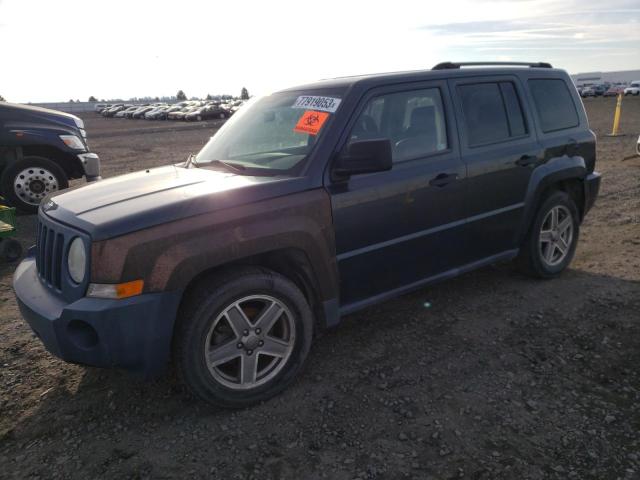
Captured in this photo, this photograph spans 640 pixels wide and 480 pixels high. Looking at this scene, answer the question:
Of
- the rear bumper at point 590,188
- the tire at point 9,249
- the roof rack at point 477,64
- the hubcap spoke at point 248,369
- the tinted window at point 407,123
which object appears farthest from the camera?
the tire at point 9,249

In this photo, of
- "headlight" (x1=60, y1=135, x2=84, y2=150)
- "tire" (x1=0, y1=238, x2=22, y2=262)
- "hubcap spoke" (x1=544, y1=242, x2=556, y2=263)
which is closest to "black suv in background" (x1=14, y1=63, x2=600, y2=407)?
"hubcap spoke" (x1=544, y1=242, x2=556, y2=263)

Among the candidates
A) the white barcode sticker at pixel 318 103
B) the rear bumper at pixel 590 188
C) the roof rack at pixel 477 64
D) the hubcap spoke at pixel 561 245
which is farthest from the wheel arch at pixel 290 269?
the rear bumper at pixel 590 188

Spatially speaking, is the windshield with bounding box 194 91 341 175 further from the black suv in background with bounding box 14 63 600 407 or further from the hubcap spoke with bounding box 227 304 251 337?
the hubcap spoke with bounding box 227 304 251 337

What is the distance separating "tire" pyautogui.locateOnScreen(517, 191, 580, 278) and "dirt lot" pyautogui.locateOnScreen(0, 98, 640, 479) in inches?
15.6

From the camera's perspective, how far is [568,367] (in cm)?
327

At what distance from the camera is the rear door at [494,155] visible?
3.82m

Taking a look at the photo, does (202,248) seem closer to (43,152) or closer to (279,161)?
(279,161)

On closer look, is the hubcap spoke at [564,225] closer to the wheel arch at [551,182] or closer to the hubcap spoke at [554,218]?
the hubcap spoke at [554,218]

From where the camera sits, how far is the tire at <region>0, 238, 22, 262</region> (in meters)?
5.69

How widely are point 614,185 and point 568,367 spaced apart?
6.55 metres

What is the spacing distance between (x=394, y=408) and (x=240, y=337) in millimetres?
980

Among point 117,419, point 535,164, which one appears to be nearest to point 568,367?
point 535,164

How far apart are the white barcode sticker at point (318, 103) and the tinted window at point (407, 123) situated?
187 mm

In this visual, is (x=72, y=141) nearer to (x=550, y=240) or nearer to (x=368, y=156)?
(x=368, y=156)
